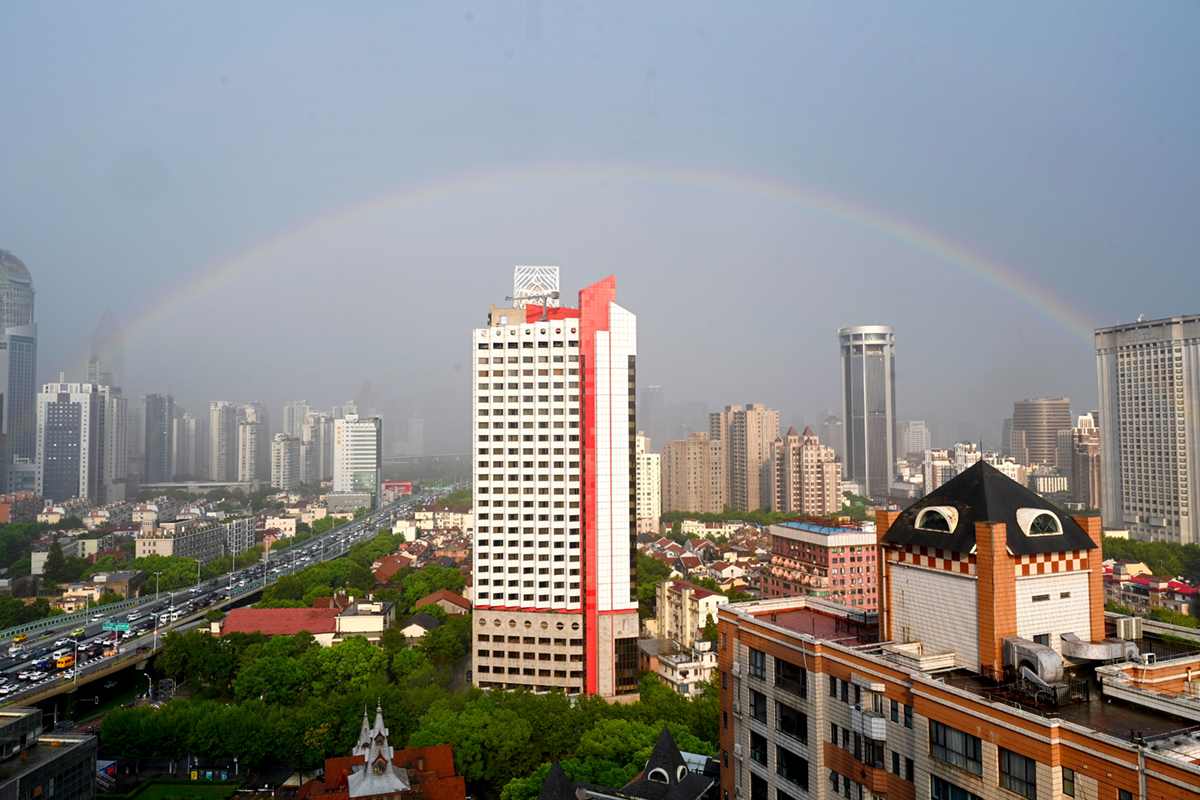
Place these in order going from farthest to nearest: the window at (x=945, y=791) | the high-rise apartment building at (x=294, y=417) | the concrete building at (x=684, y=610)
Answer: the high-rise apartment building at (x=294, y=417)
the concrete building at (x=684, y=610)
the window at (x=945, y=791)

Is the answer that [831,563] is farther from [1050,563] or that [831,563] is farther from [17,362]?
[17,362]

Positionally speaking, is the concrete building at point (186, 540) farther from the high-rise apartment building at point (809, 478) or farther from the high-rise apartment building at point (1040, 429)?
the high-rise apartment building at point (1040, 429)

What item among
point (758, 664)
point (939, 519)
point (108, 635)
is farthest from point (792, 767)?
point (108, 635)

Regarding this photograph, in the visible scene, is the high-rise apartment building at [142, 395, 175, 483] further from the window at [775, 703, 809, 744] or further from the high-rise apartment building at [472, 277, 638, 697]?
the window at [775, 703, 809, 744]

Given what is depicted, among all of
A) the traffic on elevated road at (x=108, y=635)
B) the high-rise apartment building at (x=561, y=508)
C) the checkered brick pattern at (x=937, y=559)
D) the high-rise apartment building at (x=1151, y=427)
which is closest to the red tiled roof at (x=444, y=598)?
the traffic on elevated road at (x=108, y=635)

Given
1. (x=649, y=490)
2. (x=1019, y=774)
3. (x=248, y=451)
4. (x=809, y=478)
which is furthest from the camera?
(x=248, y=451)

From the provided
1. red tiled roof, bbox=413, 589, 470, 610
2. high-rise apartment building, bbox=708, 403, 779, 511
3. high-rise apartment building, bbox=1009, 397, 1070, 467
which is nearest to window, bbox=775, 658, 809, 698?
red tiled roof, bbox=413, 589, 470, 610

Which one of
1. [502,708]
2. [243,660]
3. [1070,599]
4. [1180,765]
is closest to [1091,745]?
[1180,765]
